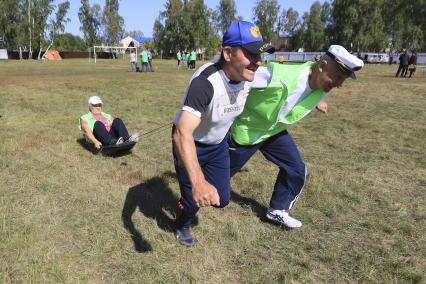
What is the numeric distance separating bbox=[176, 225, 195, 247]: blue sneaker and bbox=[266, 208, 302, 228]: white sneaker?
2.91ft

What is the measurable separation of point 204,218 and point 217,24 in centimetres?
8627

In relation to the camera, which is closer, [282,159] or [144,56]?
[282,159]

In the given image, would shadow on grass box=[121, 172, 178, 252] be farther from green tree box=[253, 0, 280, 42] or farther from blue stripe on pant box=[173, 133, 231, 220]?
green tree box=[253, 0, 280, 42]

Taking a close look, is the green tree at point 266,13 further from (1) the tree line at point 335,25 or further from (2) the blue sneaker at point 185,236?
(2) the blue sneaker at point 185,236

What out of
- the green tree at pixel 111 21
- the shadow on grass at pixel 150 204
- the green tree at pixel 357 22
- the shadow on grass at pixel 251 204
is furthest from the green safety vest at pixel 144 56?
the green tree at pixel 111 21

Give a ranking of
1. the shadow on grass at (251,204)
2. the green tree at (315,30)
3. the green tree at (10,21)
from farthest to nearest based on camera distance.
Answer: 1. the green tree at (315,30)
2. the green tree at (10,21)
3. the shadow on grass at (251,204)

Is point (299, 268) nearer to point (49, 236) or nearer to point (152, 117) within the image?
point (49, 236)

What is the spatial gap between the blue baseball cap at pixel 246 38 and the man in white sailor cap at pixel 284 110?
657 millimetres

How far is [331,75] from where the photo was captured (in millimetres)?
3283

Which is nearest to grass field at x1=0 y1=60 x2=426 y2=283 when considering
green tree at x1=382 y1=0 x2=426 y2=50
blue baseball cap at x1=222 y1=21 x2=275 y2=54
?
blue baseball cap at x1=222 y1=21 x2=275 y2=54

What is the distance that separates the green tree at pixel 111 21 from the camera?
75.0 metres

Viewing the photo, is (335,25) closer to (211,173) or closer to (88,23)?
(88,23)

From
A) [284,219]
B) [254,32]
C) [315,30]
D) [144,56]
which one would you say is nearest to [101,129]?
[284,219]

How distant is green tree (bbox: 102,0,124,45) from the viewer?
75.0 metres
